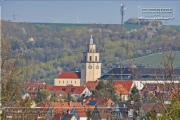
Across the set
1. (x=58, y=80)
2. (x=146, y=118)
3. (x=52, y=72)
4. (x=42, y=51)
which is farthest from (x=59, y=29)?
(x=146, y=118)

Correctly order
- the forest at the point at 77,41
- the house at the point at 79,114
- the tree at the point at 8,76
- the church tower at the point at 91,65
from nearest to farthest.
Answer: the tree at the point at 8,76 → the house at the point at 79,114 → the church tower at the point at 91,65 → the forest at the point at 77,41

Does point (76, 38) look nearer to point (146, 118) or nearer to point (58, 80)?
point (58, 80)

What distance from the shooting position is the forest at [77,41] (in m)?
95.8

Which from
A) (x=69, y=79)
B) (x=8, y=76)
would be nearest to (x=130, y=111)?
(x=8, y=76)

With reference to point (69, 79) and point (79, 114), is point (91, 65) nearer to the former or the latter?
point (69, 79)

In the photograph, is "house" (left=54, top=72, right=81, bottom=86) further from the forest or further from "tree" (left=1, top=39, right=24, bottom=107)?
"tree" (left=1, top=39, right=24, bottom=107)

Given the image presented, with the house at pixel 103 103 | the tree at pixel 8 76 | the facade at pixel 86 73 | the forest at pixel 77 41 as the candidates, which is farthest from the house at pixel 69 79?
the tree at pixel 8 76

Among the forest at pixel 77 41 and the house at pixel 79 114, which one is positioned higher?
the forest at pixel 77 41

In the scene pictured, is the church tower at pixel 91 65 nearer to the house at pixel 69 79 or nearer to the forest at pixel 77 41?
the house at pixel 69 79

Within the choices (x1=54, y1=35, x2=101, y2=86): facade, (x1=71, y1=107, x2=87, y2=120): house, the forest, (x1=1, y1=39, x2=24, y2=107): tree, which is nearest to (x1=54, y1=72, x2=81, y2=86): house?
(x1=54, y1=35, x2=101, y2=86): facade

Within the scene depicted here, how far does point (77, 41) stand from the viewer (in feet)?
362

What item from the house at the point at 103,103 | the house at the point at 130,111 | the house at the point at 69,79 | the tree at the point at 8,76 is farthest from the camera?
the house at the point at 69,79

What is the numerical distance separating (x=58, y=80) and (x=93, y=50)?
3837 millimetres

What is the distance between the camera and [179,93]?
7.55 m
